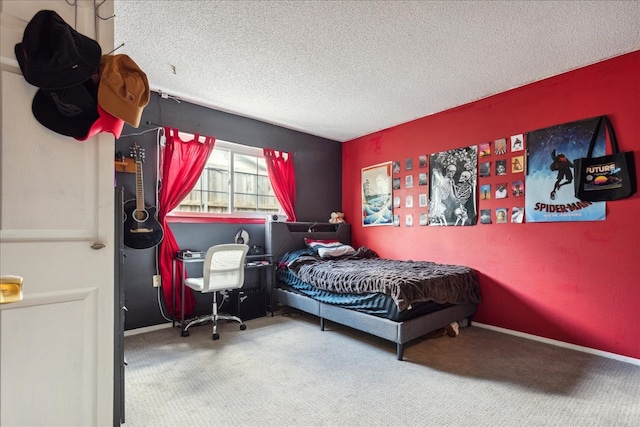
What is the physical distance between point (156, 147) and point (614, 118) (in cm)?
443

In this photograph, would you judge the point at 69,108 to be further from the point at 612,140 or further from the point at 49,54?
the point at 612,140

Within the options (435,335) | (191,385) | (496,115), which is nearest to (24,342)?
(191,385)

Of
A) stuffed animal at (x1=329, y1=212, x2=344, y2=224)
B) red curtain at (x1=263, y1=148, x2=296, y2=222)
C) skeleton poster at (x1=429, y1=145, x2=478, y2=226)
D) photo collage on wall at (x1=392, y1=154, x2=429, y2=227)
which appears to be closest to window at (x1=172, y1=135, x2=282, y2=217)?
red curtain at (x1=263, y1=148, x2=296, y2=222)

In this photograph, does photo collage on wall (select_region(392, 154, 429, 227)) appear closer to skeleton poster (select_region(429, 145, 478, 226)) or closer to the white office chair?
skeleton poster (select_region(429, 145, 478, 226))

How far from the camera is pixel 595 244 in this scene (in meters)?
2.66

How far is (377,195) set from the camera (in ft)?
15.1

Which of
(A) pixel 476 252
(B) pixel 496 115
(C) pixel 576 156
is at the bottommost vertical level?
(A) pixel 476 252

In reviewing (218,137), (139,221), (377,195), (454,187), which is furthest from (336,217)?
(139,221)

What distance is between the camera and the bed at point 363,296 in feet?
8.40

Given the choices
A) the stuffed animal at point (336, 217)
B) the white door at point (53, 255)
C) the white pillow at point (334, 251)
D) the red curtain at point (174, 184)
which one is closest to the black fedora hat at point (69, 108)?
the white door at point (53, 255)

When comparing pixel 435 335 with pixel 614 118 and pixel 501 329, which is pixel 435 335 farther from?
pixel 614 118

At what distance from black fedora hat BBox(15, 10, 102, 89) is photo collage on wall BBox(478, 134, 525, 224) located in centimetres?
354

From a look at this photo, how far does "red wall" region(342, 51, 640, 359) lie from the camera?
252 centimetres

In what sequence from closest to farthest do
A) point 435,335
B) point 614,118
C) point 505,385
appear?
point 505,385
point 614,118
point 435,335
